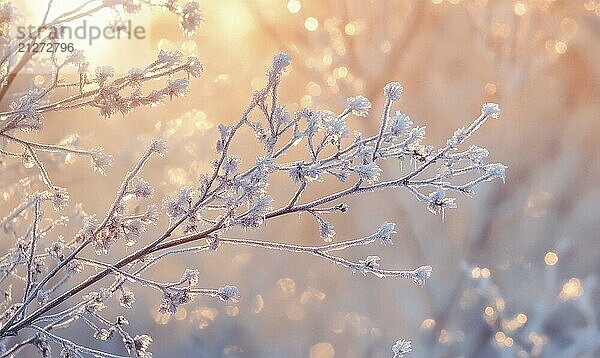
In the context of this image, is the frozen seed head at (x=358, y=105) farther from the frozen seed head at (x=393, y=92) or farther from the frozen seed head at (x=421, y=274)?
the frozen seed head at (x=421, y=274)

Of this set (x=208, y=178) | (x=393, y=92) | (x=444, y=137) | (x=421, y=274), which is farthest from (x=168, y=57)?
(x=444, y=137)

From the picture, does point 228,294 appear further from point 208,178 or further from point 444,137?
point 444,137

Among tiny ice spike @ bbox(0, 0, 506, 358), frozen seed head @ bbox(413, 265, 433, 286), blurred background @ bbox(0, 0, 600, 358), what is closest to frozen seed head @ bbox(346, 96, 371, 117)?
tiny ice spike @ bbox(0, 0, 506, 358)

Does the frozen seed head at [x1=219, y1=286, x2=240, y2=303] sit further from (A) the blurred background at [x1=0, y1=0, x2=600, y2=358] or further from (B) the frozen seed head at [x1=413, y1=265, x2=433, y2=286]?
(A) the blurred background at [x1=0, y1=0, x2=600, y2=358]

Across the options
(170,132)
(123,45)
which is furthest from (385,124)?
(170,132)

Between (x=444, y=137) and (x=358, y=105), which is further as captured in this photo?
(x=444, y=137)

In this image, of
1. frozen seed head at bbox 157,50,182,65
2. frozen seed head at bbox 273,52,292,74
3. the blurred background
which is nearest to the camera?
frozen seed head at bbox 273,52,292,74

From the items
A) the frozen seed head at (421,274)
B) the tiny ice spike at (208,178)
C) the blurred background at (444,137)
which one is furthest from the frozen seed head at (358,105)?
the blurred background at (444,137)

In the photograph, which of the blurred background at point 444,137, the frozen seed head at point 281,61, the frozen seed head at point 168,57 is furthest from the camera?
the blurred background at point 444,137
